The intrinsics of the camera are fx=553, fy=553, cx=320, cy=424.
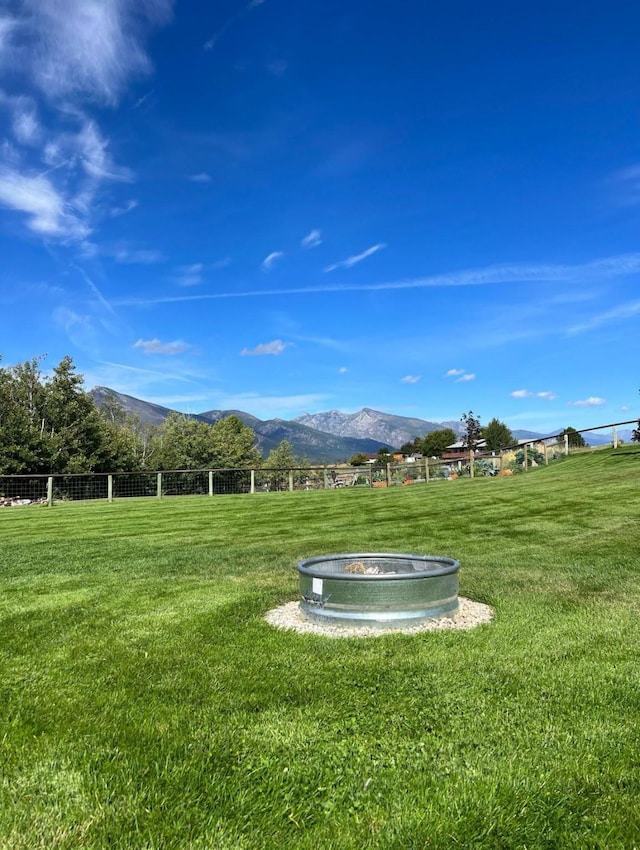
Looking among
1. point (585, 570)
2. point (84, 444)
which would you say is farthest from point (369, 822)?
point (84, 444)

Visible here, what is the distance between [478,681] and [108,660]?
2339 millimetres

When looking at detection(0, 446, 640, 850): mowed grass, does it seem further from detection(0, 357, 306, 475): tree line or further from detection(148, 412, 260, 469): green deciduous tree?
detection(148, 412, 260, 469): green deciduous tree

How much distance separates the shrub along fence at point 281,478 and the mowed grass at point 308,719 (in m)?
15.8

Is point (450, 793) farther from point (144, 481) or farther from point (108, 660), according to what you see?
point (144, 481)

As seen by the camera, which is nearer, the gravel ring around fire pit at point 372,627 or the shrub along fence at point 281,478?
the gravel ring around fire pit at point 372,627

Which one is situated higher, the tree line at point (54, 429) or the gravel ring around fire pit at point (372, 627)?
the tree line at point (54, 429)

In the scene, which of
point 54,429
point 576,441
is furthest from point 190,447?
point 576,441

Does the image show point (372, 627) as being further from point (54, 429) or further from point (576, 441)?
point (54, 429)

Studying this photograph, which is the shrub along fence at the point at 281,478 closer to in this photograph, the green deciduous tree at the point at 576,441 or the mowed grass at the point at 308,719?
the green deciduous tree at the point at 576,441

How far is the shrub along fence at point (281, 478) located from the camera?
21.3m

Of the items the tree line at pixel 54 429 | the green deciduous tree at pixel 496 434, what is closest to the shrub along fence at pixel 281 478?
the tree line at pixel 54 429

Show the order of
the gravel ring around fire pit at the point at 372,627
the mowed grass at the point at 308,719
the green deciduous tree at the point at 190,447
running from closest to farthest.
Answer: the mowed grass at the point at 308,719 → the gravel ring around fire pit at the point at 372,627 → the green deciduous tree at the point at 190,447

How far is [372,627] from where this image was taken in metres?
4.15

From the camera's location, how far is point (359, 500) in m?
16.1
